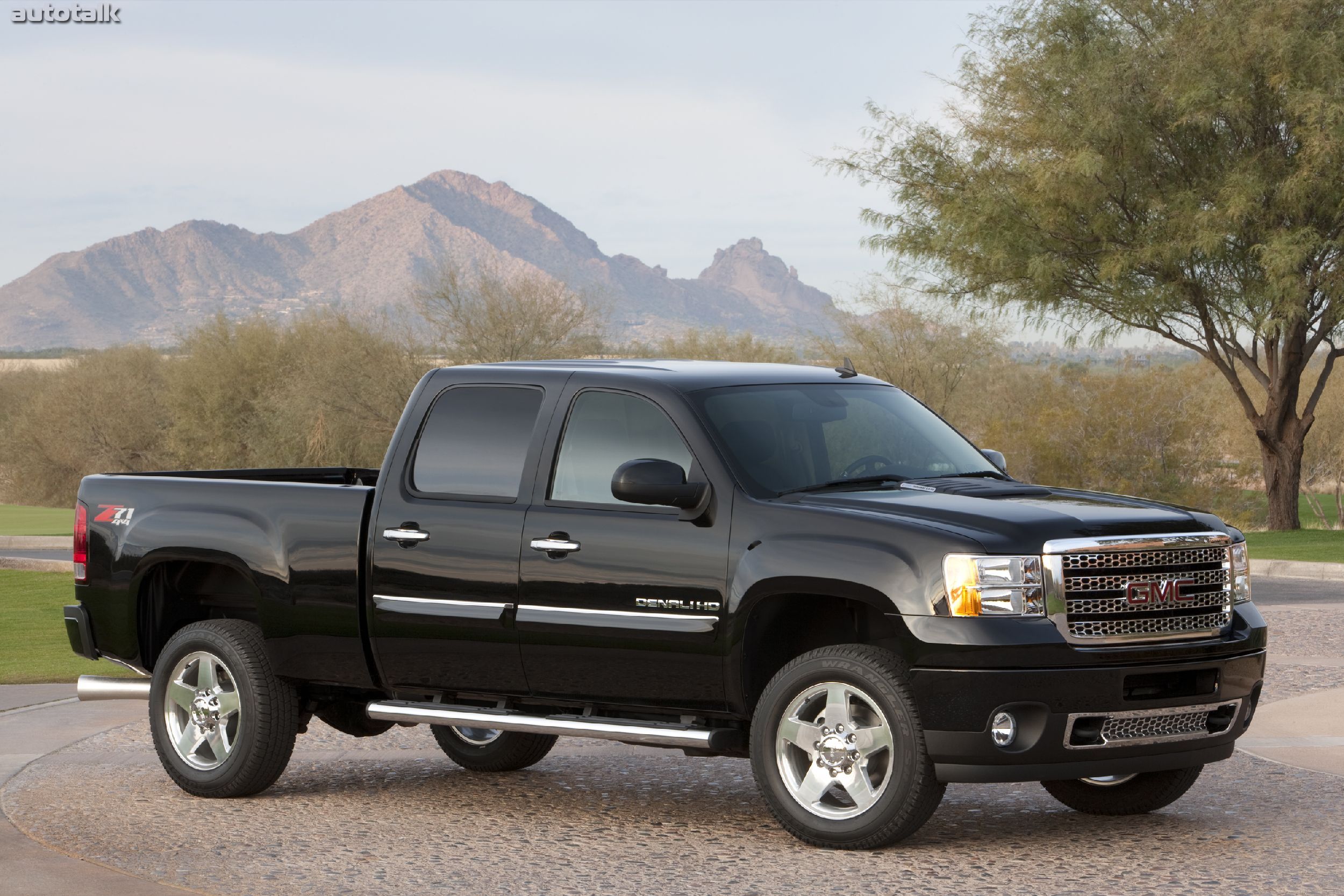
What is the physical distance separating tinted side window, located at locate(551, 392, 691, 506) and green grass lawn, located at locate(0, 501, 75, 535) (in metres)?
27.2

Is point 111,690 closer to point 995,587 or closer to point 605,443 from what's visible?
point 605,443

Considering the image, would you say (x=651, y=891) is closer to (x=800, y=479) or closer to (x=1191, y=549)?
(x=800, y=479)

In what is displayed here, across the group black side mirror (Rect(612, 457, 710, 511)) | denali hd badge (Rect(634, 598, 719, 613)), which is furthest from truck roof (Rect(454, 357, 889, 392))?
denali hd badge (Rect(634, 598, 719, 613))

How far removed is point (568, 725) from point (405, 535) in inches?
47.8

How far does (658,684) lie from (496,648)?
84 centimetres

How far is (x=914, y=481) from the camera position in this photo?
25.8 ft

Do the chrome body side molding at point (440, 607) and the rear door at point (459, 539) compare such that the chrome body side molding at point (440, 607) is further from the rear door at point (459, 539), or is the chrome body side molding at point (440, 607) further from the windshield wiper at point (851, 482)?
the windshield wiper at point (851, 482)

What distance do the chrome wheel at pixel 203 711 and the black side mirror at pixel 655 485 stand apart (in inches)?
103

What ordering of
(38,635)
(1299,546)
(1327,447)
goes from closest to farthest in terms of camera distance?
(38,635) < (1299,546) < (1327,447)

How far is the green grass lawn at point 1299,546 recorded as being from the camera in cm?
2553

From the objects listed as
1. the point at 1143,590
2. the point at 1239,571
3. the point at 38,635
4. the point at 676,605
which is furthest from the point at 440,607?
the point at 38,635

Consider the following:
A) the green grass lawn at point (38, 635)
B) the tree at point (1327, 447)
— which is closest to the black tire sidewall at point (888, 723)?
the green grass lawn at point (38, 635)

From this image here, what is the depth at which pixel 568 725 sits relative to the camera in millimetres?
7617

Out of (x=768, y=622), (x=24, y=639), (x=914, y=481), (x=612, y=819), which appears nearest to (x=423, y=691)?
(x=612, y=819)
